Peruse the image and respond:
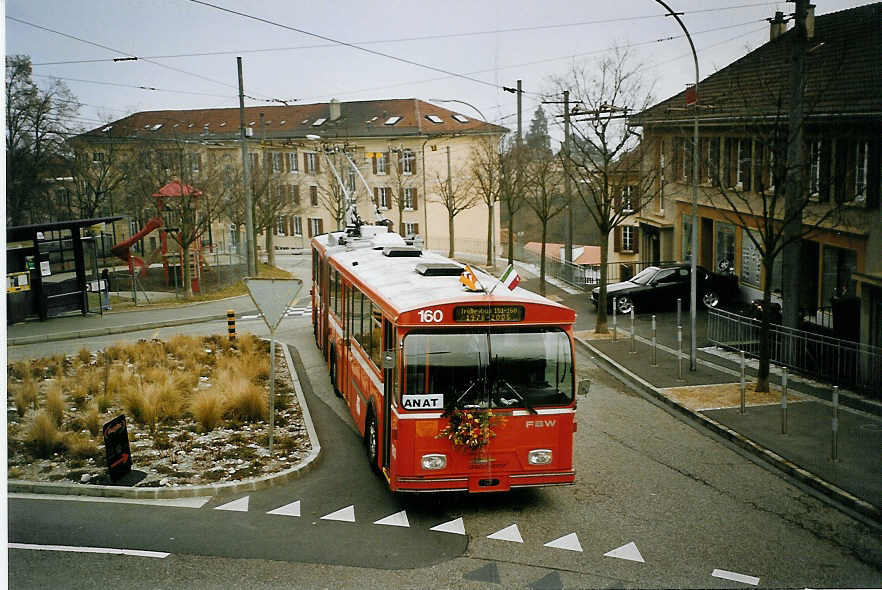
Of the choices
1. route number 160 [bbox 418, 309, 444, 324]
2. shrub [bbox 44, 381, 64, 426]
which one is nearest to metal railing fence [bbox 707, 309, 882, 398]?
route number 160 [bbox 418, 309, 444, 324]

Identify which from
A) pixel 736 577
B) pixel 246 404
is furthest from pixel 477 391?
pixel 246 404

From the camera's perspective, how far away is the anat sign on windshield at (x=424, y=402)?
31.2 feet

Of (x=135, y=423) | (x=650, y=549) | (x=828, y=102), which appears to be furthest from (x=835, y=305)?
(x=135, y=423)

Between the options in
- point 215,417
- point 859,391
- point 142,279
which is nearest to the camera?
point 215,417

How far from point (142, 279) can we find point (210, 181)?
6.30m

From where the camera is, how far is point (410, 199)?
2121 inches

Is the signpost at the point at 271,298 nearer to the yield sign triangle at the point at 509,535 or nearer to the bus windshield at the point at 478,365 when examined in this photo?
the bus windshield at the point at 478,365

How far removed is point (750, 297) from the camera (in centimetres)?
2605

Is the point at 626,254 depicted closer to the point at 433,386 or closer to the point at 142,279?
the point at 142,279

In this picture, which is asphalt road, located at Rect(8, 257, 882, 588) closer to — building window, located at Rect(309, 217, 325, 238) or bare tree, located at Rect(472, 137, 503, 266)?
bare tree, located at Rect(472, 137, 503, 266)

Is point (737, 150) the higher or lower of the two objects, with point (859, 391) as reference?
higher

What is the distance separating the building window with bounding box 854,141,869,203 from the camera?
18250mm

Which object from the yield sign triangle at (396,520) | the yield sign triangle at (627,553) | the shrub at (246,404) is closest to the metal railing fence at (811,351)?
the yield sign triangle at (627,553)

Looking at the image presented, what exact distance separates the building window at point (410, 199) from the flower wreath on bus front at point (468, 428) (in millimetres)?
43281
